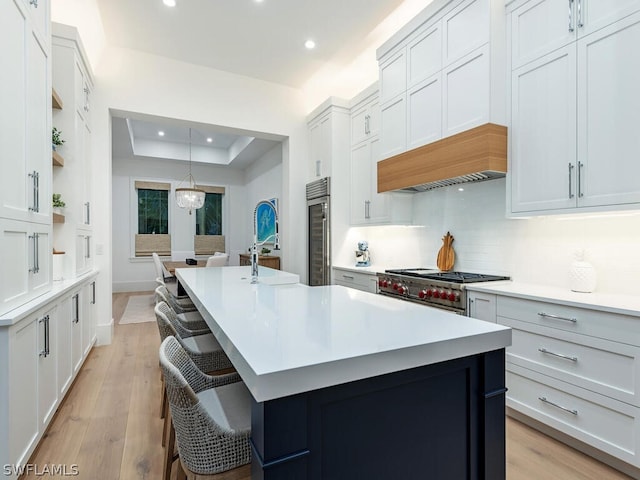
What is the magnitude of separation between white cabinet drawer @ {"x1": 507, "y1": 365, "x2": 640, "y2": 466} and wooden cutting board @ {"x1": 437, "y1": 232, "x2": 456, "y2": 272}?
118cm

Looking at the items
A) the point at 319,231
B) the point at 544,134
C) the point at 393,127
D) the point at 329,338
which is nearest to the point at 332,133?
the point at 393,127

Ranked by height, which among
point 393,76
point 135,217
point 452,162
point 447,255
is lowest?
point 447,255

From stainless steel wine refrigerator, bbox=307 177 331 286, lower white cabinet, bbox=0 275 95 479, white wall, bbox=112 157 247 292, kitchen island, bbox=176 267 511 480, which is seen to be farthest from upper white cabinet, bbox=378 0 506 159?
white wall, bbox=112 157 247 292

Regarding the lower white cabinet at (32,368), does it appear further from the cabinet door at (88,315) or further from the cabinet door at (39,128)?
the cabinet door at (39,128)

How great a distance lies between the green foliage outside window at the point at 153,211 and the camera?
26.5 ft

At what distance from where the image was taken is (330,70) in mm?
4559

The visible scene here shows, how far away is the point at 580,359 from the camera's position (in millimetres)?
1917

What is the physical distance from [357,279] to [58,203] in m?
2.95

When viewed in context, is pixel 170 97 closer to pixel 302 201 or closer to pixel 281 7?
pixel 281 7

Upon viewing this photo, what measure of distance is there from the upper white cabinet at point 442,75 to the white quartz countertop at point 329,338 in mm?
1812

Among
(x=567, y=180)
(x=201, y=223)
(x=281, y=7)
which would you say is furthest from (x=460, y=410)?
(x=201, y=223)

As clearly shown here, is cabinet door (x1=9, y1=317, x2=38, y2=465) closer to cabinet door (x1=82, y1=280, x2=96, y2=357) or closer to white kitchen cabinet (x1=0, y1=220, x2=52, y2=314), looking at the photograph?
white kitchen cabinet (x1=0, y1=220, x2=52, y2=314)

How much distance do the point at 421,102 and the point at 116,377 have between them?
3.61 meters

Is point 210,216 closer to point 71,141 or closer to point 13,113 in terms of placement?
point 71,141
